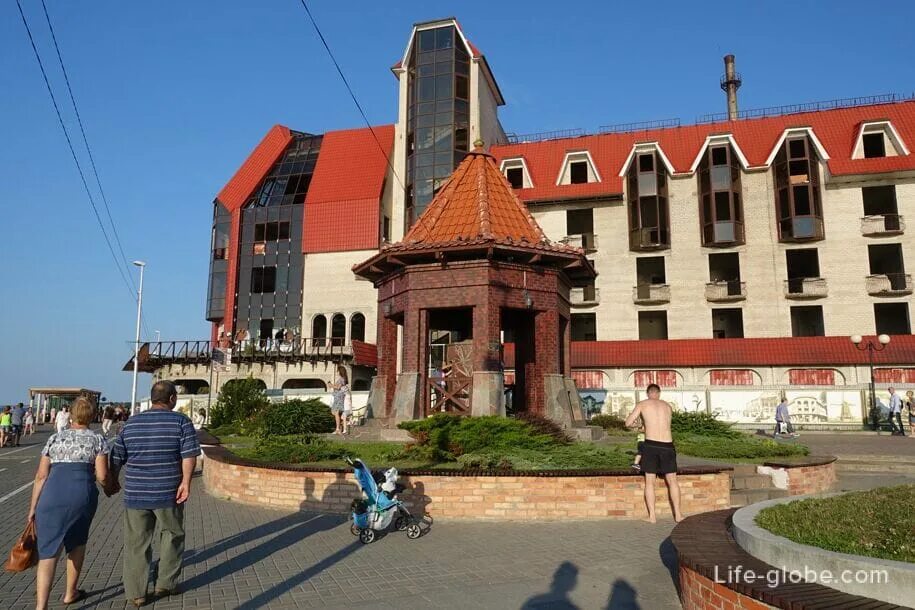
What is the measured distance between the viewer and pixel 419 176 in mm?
41750

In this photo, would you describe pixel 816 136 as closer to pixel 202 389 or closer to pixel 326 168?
pixel 326 168

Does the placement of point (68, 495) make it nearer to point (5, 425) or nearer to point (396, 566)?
point (396, 566)

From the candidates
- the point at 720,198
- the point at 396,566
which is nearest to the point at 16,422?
the point at 396,566

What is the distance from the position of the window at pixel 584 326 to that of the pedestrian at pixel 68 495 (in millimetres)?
34135

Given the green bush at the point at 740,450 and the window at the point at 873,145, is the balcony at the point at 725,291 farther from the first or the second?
the green bush at the point at 740,450

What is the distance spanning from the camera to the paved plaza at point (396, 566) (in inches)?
218

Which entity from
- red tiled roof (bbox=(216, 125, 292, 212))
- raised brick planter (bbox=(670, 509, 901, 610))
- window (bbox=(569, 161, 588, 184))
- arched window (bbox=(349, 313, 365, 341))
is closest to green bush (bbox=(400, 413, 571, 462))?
raised brick planter (bbox=(670, 509, 901, 610))

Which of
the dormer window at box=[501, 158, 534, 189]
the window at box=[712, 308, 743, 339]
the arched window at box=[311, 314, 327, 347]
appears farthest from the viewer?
the arched window at box=[311, 314, 327, 347]

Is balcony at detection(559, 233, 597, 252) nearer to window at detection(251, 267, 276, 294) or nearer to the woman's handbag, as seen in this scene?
window at detection(251, 267, 276, 294)

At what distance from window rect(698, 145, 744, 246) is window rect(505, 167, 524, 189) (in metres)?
10.5

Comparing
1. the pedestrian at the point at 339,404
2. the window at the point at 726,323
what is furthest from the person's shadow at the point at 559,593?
the window at the point at 726,323

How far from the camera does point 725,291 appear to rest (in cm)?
3531

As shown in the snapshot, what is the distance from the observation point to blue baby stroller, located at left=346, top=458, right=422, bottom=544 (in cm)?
761

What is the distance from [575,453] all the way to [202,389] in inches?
1640
